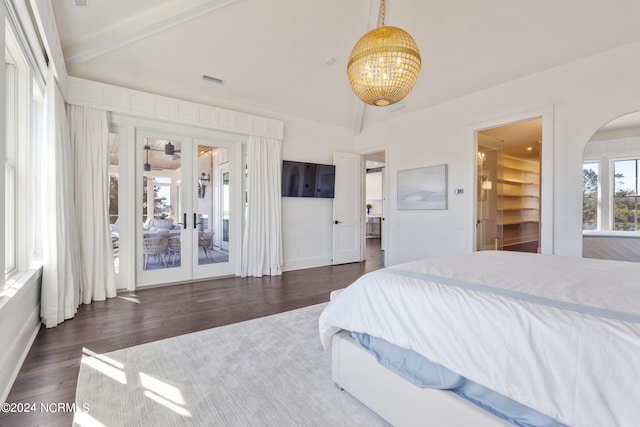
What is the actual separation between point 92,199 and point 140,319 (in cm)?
176

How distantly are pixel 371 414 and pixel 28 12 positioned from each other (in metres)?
3.68

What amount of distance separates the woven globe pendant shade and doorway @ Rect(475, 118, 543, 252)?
293 centimetres

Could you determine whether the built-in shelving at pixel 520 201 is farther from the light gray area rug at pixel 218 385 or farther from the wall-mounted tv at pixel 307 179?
the light gray area rug at pixel 218 385

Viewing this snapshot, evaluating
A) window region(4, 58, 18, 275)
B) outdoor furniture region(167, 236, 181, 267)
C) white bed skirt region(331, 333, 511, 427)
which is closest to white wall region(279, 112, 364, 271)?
outdoor furniture region(167, 236, 181, 267)

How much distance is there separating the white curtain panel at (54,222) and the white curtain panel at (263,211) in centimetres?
237

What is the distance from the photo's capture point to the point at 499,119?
4.20m

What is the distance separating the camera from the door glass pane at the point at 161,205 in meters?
4.27

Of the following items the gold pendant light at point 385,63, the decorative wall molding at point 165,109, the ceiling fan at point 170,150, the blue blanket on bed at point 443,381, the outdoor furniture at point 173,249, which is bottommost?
the blue blanket on bed at point 443,381

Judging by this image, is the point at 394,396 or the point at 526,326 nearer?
the point at 526,326

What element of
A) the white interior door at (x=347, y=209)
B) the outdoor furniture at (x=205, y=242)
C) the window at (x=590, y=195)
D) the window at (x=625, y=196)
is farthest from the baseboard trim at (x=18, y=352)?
the window at (x=625, y=196)

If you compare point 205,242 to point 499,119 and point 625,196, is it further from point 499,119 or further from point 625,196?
point 625,196

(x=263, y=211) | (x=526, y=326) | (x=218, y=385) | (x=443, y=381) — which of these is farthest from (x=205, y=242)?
(x=526, y=326)

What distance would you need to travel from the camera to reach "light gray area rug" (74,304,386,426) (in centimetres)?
163

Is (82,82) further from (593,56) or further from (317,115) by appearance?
(593,56)
